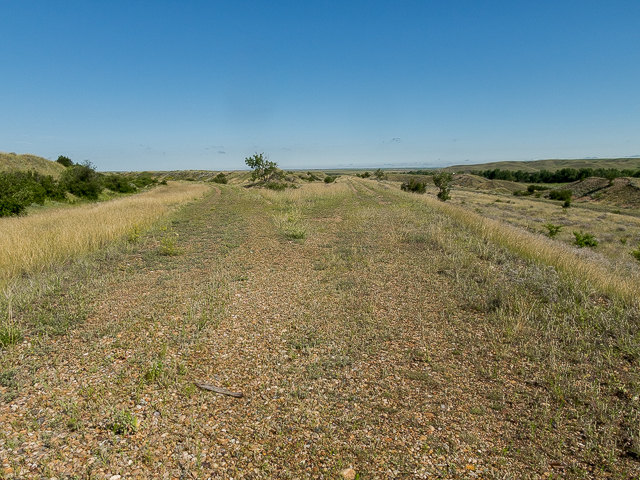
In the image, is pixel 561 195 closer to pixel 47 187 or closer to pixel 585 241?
pixel 585 241

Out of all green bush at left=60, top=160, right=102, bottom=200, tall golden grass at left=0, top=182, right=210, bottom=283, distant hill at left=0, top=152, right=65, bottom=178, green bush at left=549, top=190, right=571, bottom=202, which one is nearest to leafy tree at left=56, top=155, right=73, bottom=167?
distant hill at left=0, top=152, right=65, bottom=178

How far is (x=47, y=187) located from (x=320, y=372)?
3278cm

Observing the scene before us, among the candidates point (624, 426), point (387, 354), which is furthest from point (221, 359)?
point (624, 426)

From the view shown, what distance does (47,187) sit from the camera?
85.9 ft

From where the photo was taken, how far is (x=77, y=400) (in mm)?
3439

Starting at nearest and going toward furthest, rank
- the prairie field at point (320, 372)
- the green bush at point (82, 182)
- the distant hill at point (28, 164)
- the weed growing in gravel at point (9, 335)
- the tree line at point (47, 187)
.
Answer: the prairie field at point (320, 372) < the weed growing in gravel at point (9, 335) < the tree line at point (47, 187) < the green bush at point (82, 182) < the distant hill at point (28, 164)

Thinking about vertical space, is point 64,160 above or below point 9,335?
above

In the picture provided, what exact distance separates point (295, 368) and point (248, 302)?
247cm

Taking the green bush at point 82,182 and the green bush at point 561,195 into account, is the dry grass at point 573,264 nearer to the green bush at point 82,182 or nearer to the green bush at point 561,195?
the green bush at point 82,182

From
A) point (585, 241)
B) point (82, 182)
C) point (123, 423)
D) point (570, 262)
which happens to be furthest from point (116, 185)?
point (585, 241)

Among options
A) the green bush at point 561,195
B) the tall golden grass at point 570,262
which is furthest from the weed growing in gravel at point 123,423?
the green bush at point 561,195

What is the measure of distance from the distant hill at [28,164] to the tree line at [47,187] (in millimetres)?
7342

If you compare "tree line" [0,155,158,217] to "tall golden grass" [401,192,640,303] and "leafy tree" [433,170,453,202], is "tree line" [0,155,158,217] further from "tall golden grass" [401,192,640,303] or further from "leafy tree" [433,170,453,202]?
"leafy tree" [433,170,453,202]

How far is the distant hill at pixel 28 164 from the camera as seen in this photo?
37.1 metres
